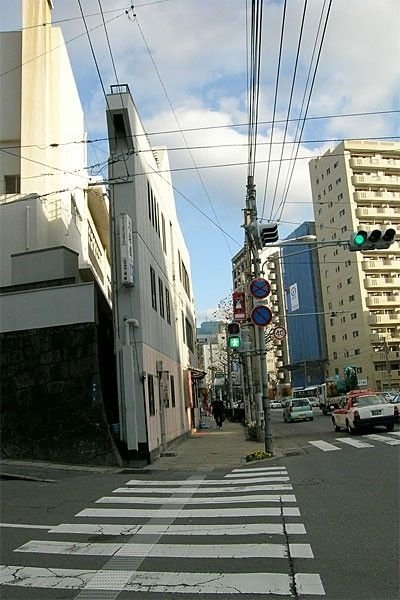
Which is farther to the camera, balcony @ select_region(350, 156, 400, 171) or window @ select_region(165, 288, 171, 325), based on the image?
balcony @ select_region(350, 156, 400, 171)

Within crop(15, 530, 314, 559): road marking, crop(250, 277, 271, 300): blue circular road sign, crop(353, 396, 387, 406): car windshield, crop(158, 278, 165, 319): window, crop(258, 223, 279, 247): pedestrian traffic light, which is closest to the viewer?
crop(15, 530, 314, 559): road marking

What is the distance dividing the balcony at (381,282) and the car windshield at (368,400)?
53.2 m

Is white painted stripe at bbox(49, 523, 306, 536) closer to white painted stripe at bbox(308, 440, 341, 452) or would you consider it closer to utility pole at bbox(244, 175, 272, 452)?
utility pole at bbox(244, 175, 272, 452)

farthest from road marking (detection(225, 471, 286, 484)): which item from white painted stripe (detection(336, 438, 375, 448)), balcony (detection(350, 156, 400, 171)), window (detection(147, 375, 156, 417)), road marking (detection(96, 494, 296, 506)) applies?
balcony (detection(350, 156, 400, 171))

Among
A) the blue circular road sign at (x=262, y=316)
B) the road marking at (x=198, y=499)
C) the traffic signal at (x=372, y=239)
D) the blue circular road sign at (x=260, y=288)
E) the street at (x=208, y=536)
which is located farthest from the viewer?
the blue circular road sign at (x=260, y=288)

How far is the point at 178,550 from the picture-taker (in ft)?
21.0

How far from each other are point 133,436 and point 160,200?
38.4 feet

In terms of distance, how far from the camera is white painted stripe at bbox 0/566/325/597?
4996mm

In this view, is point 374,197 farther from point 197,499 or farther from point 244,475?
point 197,499

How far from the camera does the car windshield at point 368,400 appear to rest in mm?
21766

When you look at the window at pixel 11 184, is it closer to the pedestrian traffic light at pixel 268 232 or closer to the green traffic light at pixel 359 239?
the pedestrian traffic light at pixel 268 232

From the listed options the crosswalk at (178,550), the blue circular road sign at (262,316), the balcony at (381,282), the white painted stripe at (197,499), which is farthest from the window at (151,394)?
the balcony at (381,282)

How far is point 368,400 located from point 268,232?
352 inches

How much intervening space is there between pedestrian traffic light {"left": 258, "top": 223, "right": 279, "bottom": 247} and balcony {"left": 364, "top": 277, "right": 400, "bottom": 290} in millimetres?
59180
